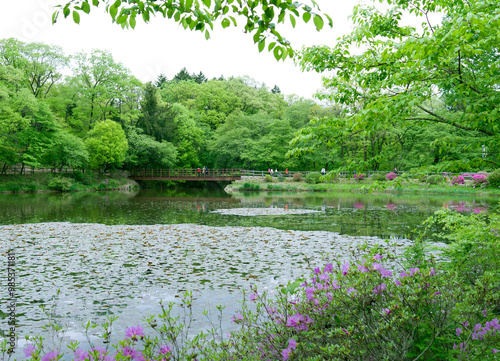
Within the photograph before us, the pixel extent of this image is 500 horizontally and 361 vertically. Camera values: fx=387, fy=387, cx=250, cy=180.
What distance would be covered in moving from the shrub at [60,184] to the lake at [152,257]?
73.3 ft

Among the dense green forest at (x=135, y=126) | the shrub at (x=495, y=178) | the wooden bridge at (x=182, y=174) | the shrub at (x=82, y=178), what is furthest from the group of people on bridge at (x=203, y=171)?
the shrub at (x=495, y=178)

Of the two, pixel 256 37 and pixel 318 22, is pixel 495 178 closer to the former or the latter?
pixel 256 37

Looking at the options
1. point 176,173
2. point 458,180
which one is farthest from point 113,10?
point 176,173

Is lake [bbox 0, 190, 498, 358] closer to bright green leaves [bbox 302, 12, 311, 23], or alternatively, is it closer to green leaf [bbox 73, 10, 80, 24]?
bright green leaves [bbox 302, 12, 311, 23]

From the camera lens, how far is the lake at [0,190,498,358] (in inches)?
232

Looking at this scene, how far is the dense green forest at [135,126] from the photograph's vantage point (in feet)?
122

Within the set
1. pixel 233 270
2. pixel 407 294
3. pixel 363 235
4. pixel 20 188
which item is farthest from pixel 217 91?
pixel 407 294

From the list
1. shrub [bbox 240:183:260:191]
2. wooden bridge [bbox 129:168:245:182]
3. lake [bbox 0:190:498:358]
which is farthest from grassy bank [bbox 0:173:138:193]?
lake [bbox 0:190:498:358]

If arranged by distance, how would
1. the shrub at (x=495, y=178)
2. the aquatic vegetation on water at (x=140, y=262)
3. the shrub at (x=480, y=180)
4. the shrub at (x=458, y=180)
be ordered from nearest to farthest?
the aquatic vegetation on water at (x=140, y=262), the shrub at (x=495, y=178), the shrub at (x=480, y=180), the shrub at (x=458, y=180)

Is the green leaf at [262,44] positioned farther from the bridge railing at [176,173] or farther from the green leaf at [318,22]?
the bridge railing at [176,173]

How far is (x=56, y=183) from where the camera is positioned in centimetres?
3806

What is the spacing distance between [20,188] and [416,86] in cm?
3790

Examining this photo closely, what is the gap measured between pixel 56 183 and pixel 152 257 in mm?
33267

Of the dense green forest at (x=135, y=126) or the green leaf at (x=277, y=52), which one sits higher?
the dense green forest at (x=135, y=126)
